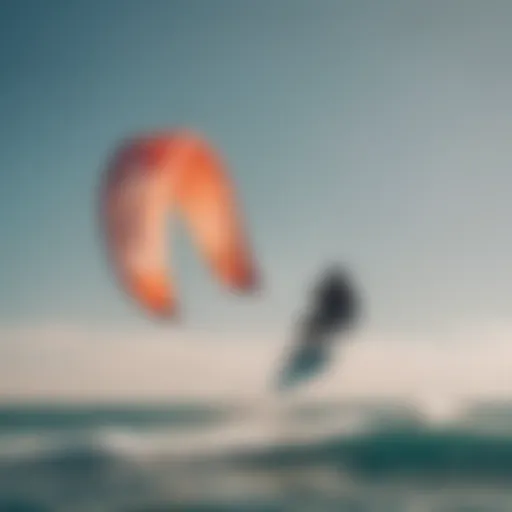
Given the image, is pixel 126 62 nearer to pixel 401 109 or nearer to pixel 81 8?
pixel 81 8

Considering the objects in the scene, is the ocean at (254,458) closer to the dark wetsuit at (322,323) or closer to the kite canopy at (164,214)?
the dark wetsuit at (322,323)

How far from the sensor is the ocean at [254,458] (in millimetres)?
2109

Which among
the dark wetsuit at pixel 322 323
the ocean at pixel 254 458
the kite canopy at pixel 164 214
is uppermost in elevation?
the kite canopy at pixel 164 214

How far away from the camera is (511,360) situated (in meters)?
2.15

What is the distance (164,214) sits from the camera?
2121 millimetres

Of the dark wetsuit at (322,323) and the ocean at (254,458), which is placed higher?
the dark wetsuit at (322,323)

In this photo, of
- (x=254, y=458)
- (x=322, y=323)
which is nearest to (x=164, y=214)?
(x=322, y=323)

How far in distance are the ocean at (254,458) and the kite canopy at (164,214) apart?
329 millimetres

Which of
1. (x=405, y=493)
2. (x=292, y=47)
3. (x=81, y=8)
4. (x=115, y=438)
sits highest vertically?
(x=81, y=8)

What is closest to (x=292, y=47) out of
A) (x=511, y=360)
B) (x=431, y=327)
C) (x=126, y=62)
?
(x=126, y=62)

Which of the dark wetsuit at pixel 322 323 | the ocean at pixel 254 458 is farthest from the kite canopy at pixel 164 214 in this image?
the ocean at pixel 254 458

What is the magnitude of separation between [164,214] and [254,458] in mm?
667

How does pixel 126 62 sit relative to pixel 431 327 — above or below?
above

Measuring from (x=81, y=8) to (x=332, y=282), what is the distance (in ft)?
3.24
